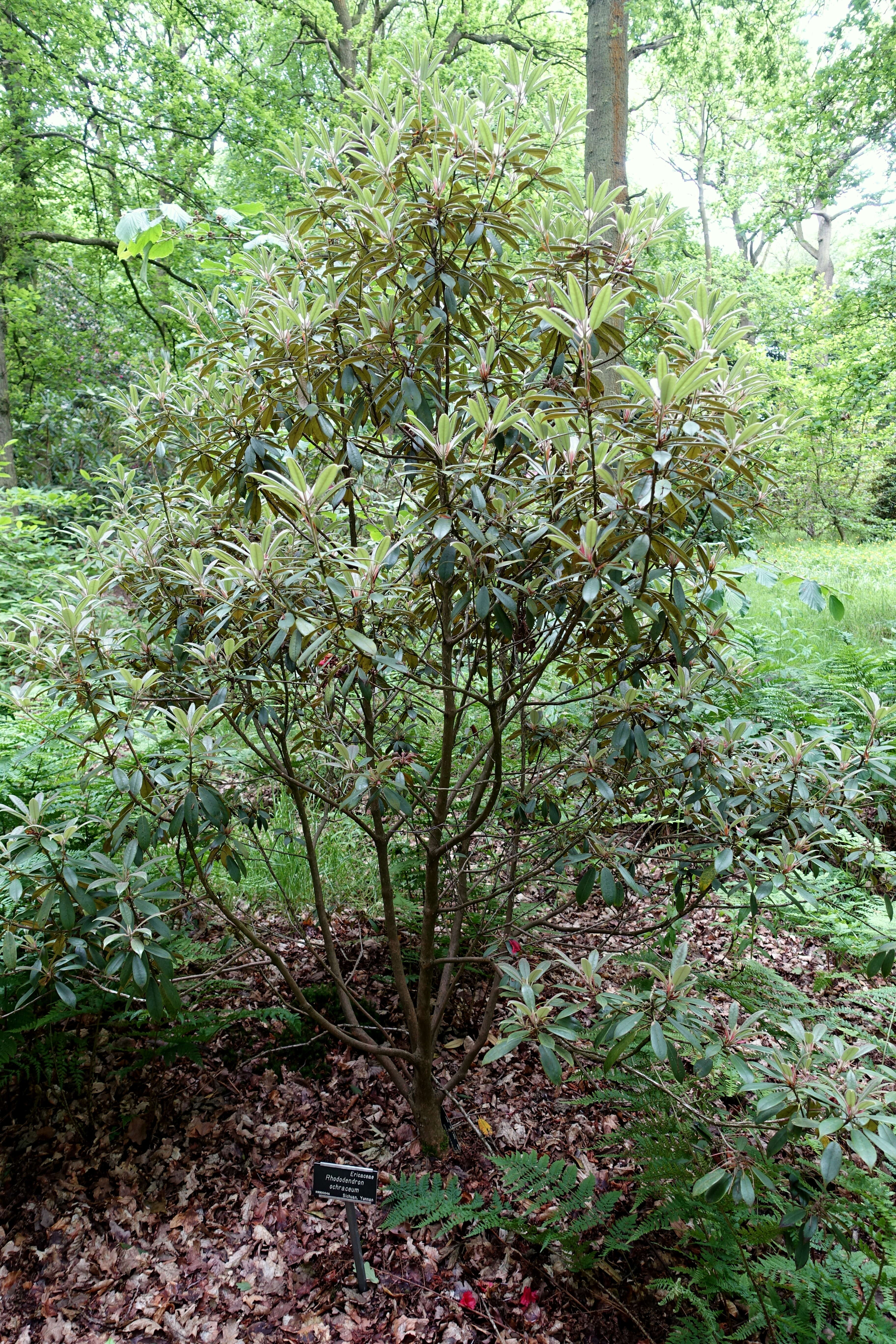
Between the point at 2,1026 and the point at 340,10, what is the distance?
41.0 feet

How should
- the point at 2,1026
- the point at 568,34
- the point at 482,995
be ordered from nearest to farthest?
the point at 2,1026 → the point at 482,995 → the point at 568,34

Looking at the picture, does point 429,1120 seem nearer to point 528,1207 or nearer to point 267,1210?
point 528,1207

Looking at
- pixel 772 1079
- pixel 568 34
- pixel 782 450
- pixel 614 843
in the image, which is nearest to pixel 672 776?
pixel 614 843

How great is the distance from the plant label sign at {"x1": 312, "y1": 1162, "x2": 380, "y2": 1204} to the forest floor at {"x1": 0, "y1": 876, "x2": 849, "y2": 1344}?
360 millimetres

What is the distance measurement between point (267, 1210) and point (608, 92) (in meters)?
5.00

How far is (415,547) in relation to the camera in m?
1.70

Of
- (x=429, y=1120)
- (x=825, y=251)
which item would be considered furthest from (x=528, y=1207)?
(x=825, y=251)

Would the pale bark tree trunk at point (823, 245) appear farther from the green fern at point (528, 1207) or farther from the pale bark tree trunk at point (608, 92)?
the green fern at point (528, 1207)

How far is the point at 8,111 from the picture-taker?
7.65 meters

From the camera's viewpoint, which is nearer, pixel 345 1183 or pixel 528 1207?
pixel 345 1183

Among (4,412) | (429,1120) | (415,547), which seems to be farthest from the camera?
(4,412)

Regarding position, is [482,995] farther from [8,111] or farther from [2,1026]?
[8,111]

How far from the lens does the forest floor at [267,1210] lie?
176cm

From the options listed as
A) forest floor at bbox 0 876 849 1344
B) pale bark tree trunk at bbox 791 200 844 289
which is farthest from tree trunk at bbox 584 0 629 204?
pale bark tree trunk at bbox 791 200 844 289
